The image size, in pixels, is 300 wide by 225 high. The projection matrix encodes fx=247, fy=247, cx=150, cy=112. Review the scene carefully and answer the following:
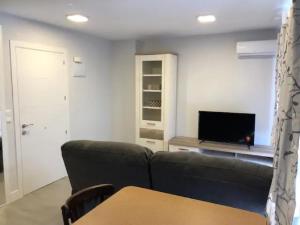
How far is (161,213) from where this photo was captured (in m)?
1.37

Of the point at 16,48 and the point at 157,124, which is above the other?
the point at 16,48

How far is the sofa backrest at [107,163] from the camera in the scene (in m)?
2.25

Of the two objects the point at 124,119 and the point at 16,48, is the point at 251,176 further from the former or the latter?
the point at 124,119

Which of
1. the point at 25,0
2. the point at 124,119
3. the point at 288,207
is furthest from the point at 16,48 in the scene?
the point at 288,207

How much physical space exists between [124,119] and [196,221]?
12.4ft

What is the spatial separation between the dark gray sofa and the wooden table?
50 centimetres

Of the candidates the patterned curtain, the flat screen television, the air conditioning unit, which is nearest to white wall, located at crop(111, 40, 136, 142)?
the flat screen television

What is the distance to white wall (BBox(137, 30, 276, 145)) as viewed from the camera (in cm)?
394

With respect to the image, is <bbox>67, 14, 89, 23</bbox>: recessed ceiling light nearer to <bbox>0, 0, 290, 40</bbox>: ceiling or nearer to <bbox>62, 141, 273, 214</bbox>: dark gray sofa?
<bbox>0, 0, 290, 40</bbox>: ceiling

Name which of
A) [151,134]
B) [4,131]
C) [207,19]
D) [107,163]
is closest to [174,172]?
[107,163]

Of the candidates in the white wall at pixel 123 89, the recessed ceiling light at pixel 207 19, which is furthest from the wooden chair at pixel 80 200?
the white wall at pixel 123 89

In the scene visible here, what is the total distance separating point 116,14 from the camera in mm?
2969

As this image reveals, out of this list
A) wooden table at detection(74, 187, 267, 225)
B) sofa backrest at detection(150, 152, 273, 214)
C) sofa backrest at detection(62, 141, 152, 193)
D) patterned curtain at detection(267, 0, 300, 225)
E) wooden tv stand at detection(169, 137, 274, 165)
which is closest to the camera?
patterned curtain at detection(267, 0, 300, 225)

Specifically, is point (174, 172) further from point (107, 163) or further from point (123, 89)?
point (123, 89)
